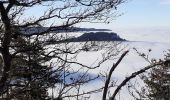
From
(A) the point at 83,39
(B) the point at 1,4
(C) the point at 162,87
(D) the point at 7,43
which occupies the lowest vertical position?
(C) the point at 162,87

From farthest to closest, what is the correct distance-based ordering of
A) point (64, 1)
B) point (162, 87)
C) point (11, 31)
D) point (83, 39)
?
point (162, 87), point (83, 39), point (64, 1), point (11, 31)

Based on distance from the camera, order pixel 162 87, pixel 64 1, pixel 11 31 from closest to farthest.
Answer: pixel 11 31 → pixel 64 1 → pixel 162 87

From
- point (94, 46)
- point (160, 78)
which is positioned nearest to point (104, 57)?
point (94, 46)

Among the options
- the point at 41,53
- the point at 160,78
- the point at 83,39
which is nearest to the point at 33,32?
the point at 41,53

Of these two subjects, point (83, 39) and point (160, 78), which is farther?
point (160, 78)

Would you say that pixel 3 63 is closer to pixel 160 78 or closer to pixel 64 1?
pixel 64 1

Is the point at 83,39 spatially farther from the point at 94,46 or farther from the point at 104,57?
the point at 104,57

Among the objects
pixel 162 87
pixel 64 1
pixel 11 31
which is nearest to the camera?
pixel 11 31

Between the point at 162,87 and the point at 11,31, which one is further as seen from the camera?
the point at 162,87

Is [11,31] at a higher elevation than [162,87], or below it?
higher
